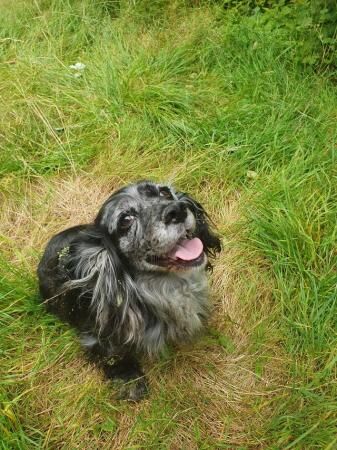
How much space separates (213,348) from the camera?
2621 mm

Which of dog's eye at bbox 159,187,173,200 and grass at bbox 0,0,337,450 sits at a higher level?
dog's eye at bbox 159,187,173,200

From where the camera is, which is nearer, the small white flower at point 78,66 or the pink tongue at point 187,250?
the pink tongue at point 187,250

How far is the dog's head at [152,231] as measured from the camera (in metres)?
2.06

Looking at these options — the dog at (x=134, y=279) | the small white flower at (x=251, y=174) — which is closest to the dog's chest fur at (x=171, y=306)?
the dog at (x=134, y=279)

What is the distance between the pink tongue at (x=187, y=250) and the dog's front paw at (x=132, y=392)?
77 cm

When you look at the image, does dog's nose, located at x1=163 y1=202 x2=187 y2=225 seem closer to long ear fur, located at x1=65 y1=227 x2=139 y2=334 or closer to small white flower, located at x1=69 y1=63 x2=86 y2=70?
long ear fur, located at x1=65 y1=227 x2=139 y2=334

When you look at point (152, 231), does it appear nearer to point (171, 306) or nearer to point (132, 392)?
point (171, 306)

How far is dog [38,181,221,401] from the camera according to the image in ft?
6.88

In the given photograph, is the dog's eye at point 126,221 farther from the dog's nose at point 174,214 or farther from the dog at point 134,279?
the dog's nose at point 174,214

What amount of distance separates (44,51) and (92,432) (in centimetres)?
343

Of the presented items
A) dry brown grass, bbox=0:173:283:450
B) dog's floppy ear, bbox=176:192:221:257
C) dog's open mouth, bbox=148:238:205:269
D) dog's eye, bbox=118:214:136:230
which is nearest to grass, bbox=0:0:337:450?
dry brown grass, bbox=0:173:283:450

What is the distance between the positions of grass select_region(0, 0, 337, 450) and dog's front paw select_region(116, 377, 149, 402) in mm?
52

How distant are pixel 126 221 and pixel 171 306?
48 cm

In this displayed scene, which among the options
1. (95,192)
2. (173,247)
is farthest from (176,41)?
(173,247)
